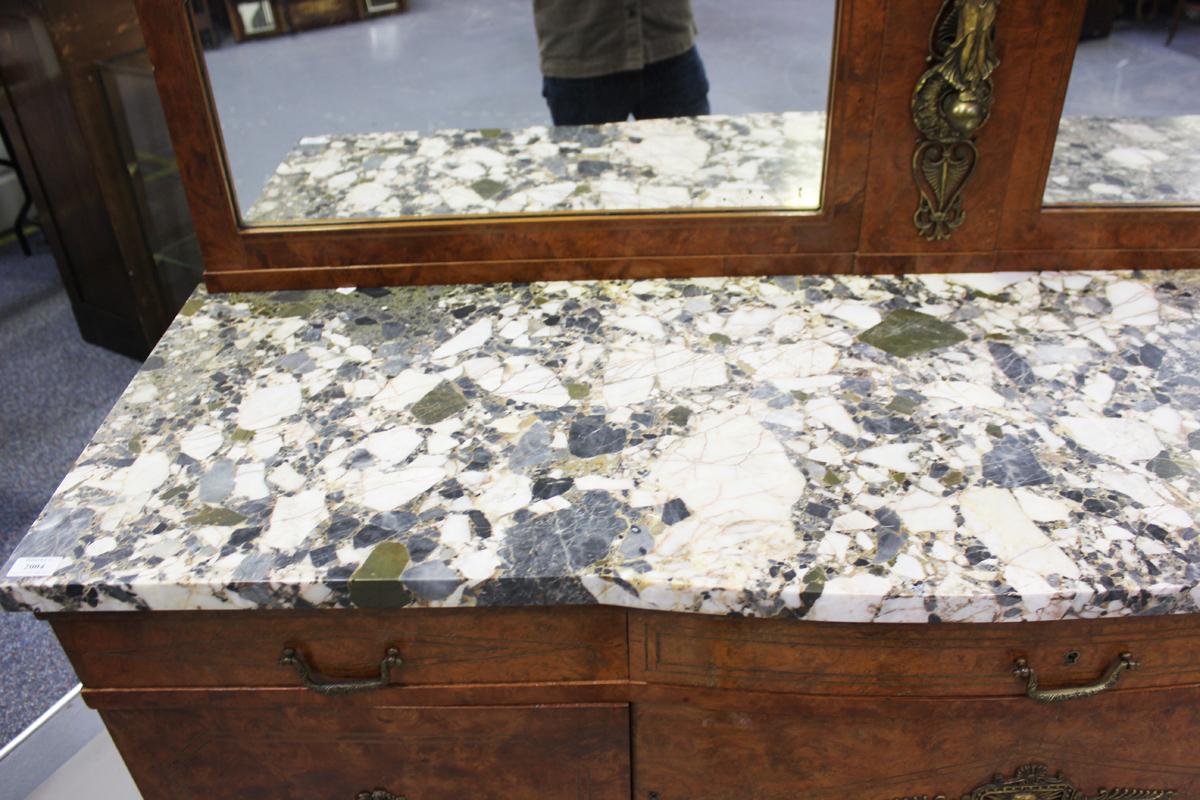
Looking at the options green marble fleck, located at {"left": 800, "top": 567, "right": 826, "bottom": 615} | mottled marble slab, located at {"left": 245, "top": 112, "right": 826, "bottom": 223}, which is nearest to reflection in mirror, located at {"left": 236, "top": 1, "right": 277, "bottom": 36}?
mottled marble slab, located at {"left": 245, "top": 112, "right": 826, "bottom": 223}

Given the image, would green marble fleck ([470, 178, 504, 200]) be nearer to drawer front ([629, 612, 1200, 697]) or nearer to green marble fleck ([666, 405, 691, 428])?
green marble fleck ([666, 405, 691, 428])

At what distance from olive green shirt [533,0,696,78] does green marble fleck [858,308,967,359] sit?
0.46m

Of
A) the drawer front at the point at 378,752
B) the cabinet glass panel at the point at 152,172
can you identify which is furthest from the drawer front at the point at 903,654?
the cabinet glass panel at the point at 152,172

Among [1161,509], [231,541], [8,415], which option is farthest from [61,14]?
[1161,509]

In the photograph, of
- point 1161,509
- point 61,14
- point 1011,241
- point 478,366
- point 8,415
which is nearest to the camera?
point 1161,509

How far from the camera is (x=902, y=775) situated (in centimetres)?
105

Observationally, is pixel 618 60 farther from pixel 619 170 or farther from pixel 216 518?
pixel 216 518

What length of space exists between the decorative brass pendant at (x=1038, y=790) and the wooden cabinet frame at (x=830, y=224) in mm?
696

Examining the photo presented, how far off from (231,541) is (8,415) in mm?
2130

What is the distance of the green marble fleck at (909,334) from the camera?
1194 millimetres

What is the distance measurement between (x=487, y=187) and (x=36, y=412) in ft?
6.55

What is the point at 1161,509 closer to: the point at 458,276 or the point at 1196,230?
the point at 1196,230

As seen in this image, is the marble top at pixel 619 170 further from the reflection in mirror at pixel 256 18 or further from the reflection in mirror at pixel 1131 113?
the reflection in mirror at pixel 256 18

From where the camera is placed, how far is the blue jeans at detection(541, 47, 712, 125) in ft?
4.02
